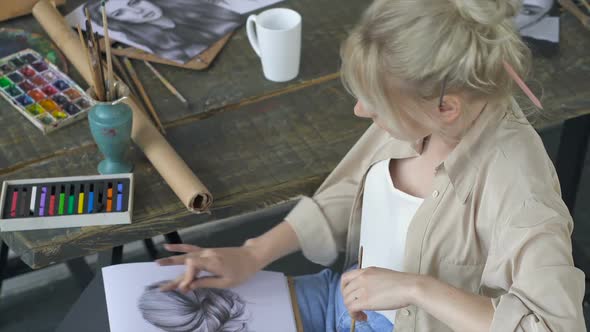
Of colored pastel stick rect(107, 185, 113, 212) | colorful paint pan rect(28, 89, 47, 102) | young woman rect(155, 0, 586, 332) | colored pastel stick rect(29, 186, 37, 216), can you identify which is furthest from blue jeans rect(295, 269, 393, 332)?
colorful paint pan rect(28, 89, 47, 102)

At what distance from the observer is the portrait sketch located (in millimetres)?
1591

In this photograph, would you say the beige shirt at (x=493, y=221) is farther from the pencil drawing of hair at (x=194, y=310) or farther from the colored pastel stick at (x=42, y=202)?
the colored pastel stick at (x=42, y=202)

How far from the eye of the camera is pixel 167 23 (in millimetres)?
1639

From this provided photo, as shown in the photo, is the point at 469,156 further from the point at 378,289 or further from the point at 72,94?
the point at 72,94

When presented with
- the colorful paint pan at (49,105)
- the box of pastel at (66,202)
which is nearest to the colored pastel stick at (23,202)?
the box of pastel at (66,202)

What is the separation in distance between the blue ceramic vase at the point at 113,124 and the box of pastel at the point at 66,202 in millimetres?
46

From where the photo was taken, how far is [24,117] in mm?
1462

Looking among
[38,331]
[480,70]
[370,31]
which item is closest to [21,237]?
[370,31]

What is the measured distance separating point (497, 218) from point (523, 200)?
51 millimetres

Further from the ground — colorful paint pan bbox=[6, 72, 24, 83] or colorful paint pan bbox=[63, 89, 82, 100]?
colorful paint pan bbox=[6, 72, 24, 83]

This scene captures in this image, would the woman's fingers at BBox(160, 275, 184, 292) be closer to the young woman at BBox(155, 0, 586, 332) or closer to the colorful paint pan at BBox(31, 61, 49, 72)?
the young woman at BBox(155, 0, 586, 332)

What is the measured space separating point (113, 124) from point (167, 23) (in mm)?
427

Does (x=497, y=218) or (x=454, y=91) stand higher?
(x=454, y=91)

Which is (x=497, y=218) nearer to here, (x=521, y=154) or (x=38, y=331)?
(x=521, y=154)
